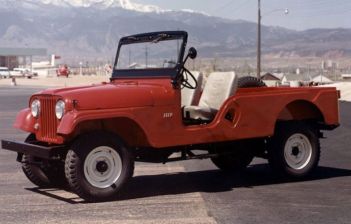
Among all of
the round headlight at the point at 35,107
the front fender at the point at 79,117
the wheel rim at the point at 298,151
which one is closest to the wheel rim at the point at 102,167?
the front fender at the point at 79,117

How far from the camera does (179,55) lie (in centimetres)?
1021

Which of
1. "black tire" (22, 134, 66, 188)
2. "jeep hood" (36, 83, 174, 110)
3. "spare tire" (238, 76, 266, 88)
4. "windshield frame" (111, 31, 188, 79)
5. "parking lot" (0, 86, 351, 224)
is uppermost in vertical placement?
"windshield frame" (111, 31, 188, 79)

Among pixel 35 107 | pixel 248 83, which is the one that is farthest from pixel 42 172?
A: pixel 248 83

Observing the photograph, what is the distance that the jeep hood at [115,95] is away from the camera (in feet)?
30.0

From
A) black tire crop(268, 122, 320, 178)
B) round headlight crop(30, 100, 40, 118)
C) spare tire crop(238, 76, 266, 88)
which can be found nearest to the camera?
round headlight crop(30, 100, 40, 118)

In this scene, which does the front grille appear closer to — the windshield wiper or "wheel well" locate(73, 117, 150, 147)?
"wheel well" locate(73, 117, 150, 147)

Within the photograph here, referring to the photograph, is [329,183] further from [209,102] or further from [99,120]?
[99,120]

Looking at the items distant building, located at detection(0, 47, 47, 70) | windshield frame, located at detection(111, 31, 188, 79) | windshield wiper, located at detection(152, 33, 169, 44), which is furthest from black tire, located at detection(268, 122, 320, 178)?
distant building, located at detection(0, 47, 47, 70)

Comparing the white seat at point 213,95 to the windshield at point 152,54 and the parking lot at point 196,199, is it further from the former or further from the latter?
the parking lot at point 196,199

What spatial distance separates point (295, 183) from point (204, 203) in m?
2.19

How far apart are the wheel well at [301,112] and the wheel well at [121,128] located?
2559 millimetres

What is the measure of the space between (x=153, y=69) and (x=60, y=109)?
5.87ft

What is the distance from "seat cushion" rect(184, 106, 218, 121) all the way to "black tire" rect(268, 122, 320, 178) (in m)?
1.16

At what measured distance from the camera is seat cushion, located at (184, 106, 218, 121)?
10344mm
